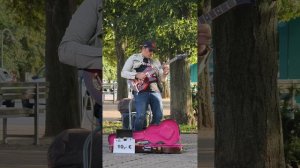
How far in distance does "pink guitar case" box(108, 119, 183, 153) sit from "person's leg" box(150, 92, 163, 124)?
2.5 inches

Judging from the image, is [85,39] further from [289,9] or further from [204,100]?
[289,9]

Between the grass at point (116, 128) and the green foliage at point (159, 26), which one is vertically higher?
the green foliage at point (159, 26)

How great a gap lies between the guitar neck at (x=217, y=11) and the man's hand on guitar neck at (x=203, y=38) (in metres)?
0.03

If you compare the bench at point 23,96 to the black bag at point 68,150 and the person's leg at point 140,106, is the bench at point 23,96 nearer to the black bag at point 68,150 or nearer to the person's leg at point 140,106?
the black bag at point 68,150

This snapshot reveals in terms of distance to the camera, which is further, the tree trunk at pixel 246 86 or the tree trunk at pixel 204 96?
the tree trunk at pixel 246 86

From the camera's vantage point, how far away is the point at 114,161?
4660mm

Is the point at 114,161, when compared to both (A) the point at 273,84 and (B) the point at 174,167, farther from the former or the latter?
(A) the point at 273,84

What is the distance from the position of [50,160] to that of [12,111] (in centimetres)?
819

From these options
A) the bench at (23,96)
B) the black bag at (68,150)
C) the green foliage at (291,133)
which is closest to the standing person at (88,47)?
the black bag at (68,150)

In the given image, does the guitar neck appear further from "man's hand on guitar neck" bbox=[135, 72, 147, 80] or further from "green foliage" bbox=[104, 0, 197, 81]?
"man's hand on guitar neck" bbox=[135, 72, 147, 80]

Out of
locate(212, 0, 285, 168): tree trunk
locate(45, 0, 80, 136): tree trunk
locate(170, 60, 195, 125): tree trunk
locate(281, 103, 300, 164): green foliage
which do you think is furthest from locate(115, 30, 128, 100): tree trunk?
locate(45, 0, 80, 136): tree trunk

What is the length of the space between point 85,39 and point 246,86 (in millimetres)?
1241

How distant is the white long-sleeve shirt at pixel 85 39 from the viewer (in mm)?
4777

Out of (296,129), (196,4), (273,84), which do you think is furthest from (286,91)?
(196,4)
